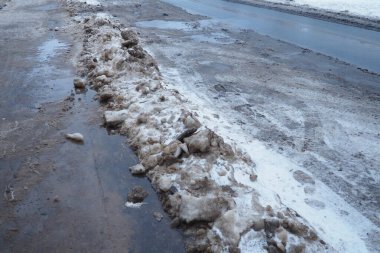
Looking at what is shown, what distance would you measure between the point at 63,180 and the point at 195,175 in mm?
2243

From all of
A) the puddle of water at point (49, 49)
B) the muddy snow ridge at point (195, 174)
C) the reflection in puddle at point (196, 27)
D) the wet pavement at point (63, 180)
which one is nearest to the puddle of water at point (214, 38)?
the reflection in puddle at point (196, 27)

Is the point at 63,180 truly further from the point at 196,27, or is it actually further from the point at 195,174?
the point at 196,27

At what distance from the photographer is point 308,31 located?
55.1 ft

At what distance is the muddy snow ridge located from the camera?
4.51m

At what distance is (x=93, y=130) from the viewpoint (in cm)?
742

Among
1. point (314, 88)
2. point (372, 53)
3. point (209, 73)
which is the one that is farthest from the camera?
point (372, 53)

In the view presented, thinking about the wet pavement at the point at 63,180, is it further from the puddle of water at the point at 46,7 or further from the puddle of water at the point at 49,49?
the puddle of water at the point at 46,7

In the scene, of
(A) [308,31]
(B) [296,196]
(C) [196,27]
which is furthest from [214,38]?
(B) [296,196]

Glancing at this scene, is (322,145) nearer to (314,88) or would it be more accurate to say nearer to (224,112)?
(224,112)

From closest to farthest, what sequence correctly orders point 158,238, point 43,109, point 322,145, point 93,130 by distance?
1. point 158,238
2. point 322,145
3. point 93,130
4. point 43,109

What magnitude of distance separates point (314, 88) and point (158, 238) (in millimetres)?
6791

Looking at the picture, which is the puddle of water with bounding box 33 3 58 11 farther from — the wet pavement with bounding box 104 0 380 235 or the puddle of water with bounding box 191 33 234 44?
the puddle of water with bounding box 191 33 234 44

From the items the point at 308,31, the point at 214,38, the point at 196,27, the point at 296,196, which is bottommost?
the point at 196,27

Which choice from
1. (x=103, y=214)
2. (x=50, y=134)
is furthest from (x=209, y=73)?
(x=103, y=214)
